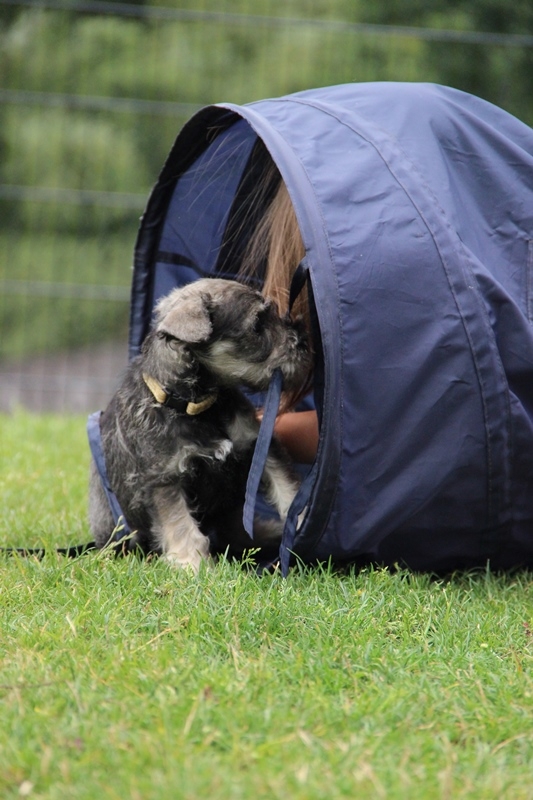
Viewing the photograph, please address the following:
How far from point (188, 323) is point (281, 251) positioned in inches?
33.0

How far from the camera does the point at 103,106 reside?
353 inches

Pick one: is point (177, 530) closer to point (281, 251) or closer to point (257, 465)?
point (257, 465)

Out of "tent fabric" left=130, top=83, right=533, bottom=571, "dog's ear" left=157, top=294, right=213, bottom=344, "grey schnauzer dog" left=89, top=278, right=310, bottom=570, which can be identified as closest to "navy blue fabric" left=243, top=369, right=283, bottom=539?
"tent fabric" left=130, top=83, right=533, bottom=571

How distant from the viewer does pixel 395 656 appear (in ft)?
9.71

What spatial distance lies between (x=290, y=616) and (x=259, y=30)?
746 centimetres

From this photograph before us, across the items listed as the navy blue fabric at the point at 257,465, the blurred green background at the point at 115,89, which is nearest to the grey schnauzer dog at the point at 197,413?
the navy blue fabric at the point at 257,465

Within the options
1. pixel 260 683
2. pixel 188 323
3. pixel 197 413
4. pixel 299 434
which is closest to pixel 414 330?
pixel 188 323

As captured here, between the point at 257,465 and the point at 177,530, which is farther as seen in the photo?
the point at 177,530

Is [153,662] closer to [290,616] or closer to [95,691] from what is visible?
[95,691]

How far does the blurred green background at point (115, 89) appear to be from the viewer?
29.8 feet

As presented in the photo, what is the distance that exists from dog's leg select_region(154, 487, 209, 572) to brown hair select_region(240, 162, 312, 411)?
2.38ft

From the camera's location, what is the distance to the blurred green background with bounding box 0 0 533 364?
907 cm

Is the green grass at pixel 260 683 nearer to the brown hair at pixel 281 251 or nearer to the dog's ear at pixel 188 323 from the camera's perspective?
the dog's ear at pixel 188 323

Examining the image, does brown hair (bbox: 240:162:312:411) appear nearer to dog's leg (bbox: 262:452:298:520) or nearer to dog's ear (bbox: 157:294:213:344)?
dog's leg (bbox: 262:452:298:520)
